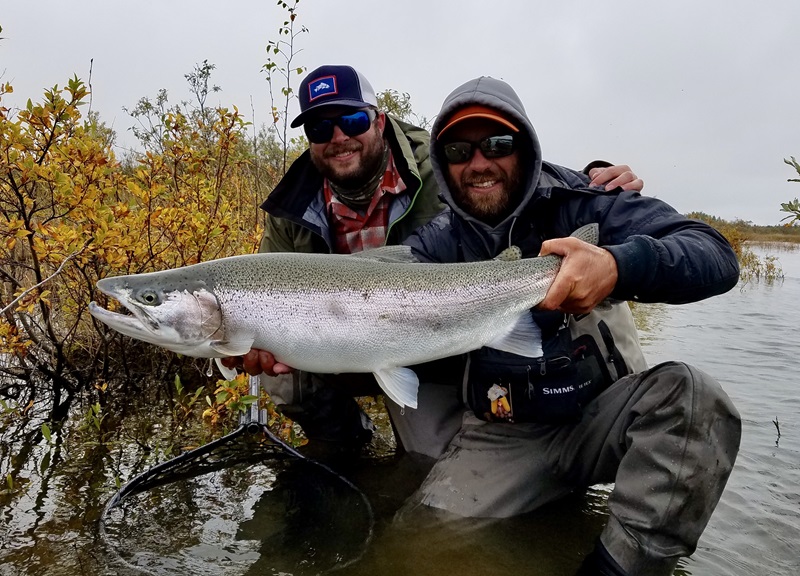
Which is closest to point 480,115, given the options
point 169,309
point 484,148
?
point 484,148

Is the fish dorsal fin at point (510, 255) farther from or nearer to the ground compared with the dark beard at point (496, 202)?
nearer to the ground

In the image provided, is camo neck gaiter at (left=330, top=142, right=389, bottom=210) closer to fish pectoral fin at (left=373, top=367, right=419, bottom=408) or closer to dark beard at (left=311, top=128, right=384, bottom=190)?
dark beard at (left=311, top=128, right=384, bottom=190)

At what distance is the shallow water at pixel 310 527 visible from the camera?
2.51m

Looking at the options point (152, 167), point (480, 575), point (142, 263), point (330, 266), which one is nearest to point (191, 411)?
point (142, 263)

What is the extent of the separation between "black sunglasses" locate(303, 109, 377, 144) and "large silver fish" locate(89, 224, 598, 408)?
1.29 metres

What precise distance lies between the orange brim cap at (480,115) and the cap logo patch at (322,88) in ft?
3.11

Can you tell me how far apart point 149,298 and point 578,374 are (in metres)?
1.99

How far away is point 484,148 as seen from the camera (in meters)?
3.14

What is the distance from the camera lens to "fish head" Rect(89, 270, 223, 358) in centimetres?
264

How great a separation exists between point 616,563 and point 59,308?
4.69 metres

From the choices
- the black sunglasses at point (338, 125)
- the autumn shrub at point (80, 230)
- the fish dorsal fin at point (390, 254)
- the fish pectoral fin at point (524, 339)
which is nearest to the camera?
the fish pectoral fin at point (524, 339)

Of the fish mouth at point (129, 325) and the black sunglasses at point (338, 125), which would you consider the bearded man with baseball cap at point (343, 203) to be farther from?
the fish mouth at point (129, 325)

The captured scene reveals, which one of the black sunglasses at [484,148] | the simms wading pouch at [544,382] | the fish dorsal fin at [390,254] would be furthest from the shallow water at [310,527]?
the black sunglasses at [484,148]

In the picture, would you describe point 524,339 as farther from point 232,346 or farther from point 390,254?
Result: point 232,346
